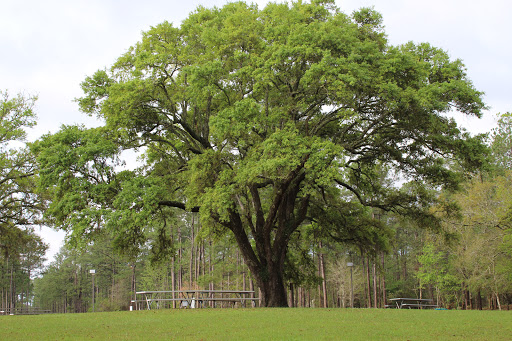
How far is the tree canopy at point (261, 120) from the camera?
1683 centimetres

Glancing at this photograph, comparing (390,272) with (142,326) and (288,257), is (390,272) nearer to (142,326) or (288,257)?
(288,257)

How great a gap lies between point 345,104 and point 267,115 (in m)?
3.24

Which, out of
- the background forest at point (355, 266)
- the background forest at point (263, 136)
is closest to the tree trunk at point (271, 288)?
the background forest at point (263, 136)

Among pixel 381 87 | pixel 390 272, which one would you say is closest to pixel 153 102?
pixel 381 87

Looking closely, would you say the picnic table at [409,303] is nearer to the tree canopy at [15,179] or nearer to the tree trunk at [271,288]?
the tree trunk at [271,288]

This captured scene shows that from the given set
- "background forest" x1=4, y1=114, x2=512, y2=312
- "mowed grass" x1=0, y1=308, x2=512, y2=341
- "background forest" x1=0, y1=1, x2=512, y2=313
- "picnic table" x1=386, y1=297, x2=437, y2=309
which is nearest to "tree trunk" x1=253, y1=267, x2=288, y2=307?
"background forest" x1=0, y1=1, x2=512, y2=313

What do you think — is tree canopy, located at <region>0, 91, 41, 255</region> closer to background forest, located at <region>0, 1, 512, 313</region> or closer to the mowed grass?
background forest, located at <region>0, 1, 512, 313</region>

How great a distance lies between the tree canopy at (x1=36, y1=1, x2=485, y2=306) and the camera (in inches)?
663

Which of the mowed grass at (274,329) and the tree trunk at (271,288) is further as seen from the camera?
the tree trunk at (271,288)

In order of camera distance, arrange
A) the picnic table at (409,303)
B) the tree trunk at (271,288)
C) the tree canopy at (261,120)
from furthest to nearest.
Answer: the picnic table at (409,303) → the tree trunk at (271,288) → the tree canopy at (261,120)

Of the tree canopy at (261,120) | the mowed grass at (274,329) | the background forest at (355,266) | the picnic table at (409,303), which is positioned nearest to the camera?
the mowed grass at (274,329)

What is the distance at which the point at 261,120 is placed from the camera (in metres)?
17.7

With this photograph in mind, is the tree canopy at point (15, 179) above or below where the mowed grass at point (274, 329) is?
above

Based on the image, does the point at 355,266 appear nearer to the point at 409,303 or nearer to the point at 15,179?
the point at 409,303
